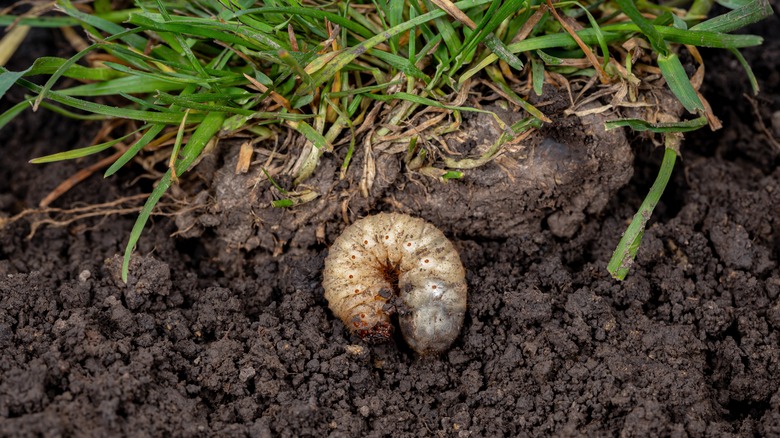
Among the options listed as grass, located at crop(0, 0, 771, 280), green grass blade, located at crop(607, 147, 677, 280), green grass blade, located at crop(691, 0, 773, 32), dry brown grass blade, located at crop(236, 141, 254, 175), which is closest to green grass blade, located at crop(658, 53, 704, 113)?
grass, located at crop(0, 0, 771, 280)

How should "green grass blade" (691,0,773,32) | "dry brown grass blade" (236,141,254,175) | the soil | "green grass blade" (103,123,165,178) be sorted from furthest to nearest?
"dry brown grass blade" (236,141,254,175) → "green grass blade" (103,123,165,178) → "green grass blade" (691,0,773,32) → the soil

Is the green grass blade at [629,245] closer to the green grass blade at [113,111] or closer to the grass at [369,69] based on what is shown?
the grass at [369,69]

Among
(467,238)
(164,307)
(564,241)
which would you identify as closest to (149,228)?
(164,307)

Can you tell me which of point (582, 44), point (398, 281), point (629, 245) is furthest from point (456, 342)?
point (582, 44)

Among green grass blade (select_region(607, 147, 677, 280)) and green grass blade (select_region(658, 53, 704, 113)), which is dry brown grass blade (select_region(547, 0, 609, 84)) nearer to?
green grass blade (select_region(658, 53, 704, 113))

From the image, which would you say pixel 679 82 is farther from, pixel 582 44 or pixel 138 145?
pixel 138 145

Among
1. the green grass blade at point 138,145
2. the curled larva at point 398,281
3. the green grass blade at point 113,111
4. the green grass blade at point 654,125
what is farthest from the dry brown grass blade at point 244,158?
the green grass blade at point 654,125

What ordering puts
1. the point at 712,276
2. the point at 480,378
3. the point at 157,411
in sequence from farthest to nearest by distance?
the point at 712,276 → the point at 480,378 → the point at 157,411

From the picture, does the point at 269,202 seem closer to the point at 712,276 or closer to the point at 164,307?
the point at 164,307
